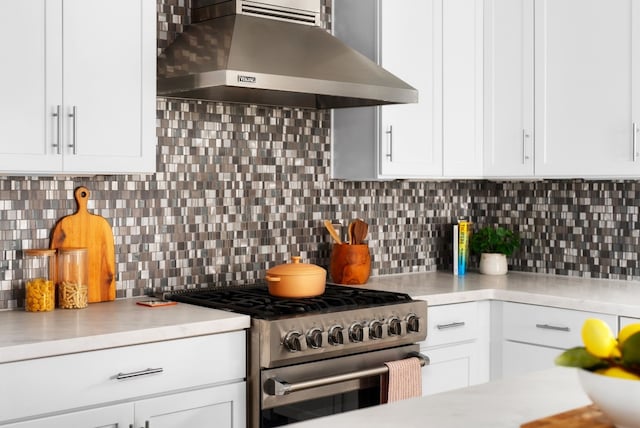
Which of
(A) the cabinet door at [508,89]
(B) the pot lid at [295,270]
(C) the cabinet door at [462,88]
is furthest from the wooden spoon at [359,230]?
(A) the cabinet door at [508,89]

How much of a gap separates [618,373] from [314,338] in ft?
5.66

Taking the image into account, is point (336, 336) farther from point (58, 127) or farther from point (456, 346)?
point (58, 127)

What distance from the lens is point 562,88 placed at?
3945 mm

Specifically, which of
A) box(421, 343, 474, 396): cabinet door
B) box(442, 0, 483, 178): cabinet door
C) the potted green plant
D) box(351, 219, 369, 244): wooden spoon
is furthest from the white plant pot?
box(351, 219, 369, 244): wooden spoon

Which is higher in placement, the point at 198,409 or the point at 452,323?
the point at 452,323

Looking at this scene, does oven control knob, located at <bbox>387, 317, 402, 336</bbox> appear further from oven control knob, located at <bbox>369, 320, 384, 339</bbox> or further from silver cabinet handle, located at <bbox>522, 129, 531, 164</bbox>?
Answer: silver cabinet handle, located at <bbox>522, 129, 531, 164</bbox>

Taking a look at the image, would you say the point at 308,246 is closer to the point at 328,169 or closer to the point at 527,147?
the point at 328,169

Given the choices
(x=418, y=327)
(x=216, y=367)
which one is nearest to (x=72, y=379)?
(x=216, y=367)

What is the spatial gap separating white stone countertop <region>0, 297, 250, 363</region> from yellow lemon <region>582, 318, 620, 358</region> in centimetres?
163

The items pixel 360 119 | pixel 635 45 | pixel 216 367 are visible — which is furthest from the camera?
pixel 360 119

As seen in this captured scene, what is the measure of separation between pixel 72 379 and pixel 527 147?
2446 mm

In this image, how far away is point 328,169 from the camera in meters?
4.08

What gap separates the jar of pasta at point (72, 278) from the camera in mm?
3107

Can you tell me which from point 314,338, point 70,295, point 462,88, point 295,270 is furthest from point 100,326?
point 462,88
